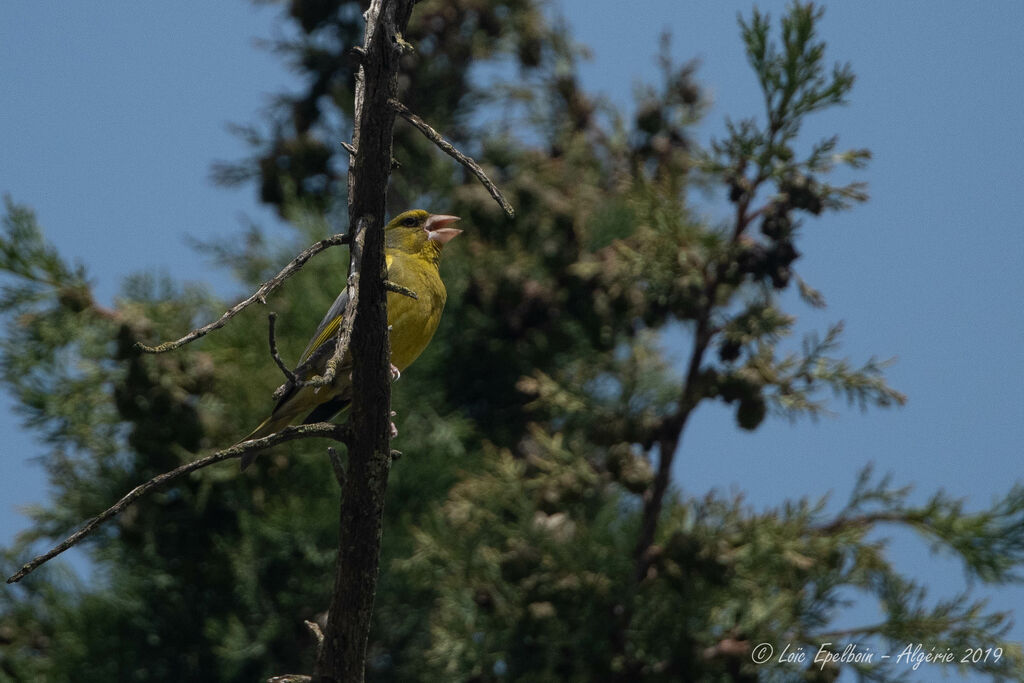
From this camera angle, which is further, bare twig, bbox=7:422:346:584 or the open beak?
the open beak

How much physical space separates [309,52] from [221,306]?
5.05 ft

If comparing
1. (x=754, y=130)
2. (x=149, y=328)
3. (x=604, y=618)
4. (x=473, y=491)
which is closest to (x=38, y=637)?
(x=149, y=328)

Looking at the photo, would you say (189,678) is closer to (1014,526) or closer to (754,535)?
(754,535)

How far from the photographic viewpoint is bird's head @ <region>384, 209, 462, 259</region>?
12.3ft

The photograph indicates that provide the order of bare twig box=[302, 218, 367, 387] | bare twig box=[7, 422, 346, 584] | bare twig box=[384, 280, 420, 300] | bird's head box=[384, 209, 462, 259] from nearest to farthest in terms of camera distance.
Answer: bare twig box=[302, 218, 367, 387]
bare twig box=[7, 422, 346, 584]
bare twig box=[384, 280, 420, 300]
bird's head box=[384, 209, 462, 259]

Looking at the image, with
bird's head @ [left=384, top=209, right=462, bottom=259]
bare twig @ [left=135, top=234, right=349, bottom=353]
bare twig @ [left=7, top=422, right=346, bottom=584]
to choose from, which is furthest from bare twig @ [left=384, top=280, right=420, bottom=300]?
bird's head @ [left=384, top=209, right=462, bottom=259]

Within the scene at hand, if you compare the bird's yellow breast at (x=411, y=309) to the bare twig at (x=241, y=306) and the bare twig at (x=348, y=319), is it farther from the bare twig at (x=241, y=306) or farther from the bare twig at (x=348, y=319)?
the bare twig at (x=241, y=306)

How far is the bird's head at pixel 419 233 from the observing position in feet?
12.3

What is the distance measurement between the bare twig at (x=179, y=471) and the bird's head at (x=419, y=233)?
1.59 metres

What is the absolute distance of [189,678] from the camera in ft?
15.5

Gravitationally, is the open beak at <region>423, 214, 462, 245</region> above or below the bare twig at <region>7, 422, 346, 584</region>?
above

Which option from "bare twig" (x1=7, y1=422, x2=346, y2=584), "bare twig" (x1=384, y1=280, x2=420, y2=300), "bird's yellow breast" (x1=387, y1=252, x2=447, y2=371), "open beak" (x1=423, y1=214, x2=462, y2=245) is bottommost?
"bare twig" (x1=7, y1=422, x2=346, y2=584)

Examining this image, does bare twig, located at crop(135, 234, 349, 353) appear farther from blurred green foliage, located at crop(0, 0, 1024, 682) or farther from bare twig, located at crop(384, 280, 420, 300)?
blurred green foliage, located at crop(0, 0, 1024, 682)

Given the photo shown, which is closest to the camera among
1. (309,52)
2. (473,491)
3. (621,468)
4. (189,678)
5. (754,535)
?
(621,468)
